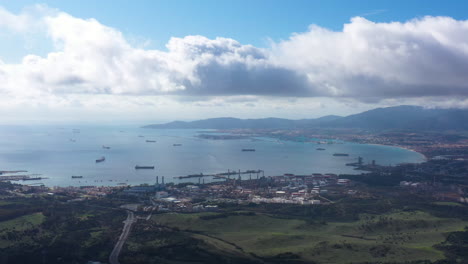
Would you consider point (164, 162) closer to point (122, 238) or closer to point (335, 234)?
point (122, 238)

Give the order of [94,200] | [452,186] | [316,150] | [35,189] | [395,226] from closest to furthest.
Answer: [395,226] → [94,200] → [35,189] → [452,186] → [316,150]

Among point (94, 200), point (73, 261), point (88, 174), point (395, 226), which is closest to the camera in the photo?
point (73, 261)

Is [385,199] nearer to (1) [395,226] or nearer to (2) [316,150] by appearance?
(1) [395,226]

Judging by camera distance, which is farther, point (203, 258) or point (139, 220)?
point (139, 220)

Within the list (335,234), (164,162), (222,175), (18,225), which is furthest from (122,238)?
(164,162)

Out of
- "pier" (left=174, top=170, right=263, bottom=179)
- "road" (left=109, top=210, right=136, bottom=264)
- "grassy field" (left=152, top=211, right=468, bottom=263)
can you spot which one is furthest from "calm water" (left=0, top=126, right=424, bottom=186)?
"grassy field" (left=152, top=211, right=468, bottom=263)

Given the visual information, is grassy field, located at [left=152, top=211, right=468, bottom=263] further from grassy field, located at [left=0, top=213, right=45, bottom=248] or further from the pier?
the pier

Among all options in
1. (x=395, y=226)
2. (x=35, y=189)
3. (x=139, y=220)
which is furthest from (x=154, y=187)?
(x=395, y=226)
